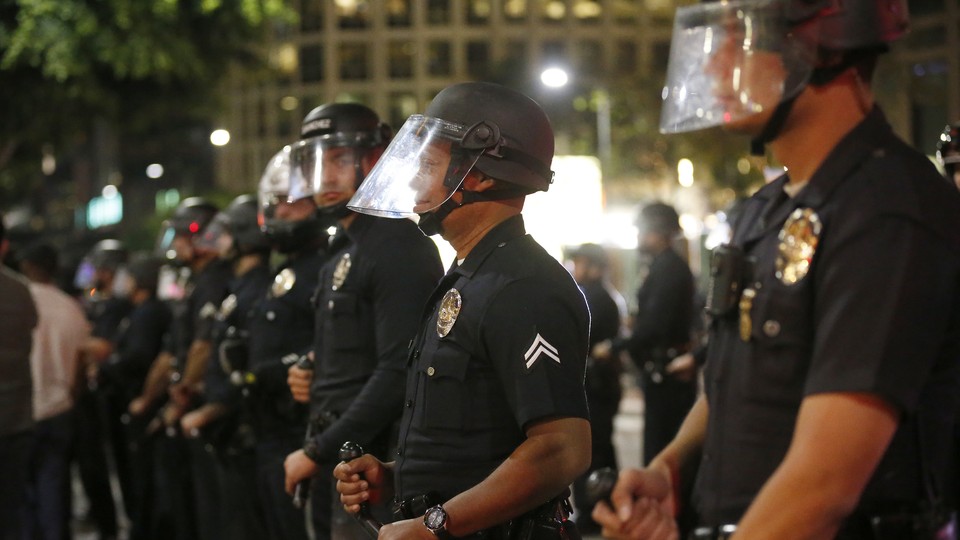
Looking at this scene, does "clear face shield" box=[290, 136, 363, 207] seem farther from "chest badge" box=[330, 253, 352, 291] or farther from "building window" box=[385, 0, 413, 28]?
"building window" box=[385, 0, 413, 28]

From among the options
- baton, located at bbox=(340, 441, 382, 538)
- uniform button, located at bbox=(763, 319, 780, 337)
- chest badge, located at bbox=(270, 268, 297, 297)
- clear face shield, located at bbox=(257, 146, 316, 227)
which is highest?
clear face shield, located at bbox=(257, 146, 316, 227)

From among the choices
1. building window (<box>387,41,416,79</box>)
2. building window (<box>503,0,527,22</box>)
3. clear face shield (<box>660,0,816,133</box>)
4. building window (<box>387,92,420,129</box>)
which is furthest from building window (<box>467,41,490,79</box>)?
clear face shield (<box>660,0,816,133</box>)

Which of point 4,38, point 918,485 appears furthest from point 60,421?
point 4,38

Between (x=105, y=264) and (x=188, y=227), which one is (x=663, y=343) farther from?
(x=105, y=264)

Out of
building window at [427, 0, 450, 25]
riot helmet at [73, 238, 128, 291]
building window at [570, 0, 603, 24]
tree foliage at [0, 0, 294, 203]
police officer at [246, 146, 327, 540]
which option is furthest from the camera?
building window at [427, 0, 450, 25]

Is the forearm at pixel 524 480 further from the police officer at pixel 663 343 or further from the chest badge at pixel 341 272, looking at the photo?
the police officer at pixel 663 343

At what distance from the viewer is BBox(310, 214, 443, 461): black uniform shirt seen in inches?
194

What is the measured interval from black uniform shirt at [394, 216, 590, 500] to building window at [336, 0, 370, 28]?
7078cm

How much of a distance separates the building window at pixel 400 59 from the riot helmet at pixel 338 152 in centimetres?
6808

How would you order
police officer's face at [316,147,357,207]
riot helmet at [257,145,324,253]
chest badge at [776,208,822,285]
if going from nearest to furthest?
chest badge at [776,208,822,285] → police officer's face at [316,147,357,207] → riot helmet at [257,145,324,253]

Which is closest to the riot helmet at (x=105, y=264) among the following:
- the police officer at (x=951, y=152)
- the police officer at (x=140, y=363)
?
the police officer at (x=140, y=363)

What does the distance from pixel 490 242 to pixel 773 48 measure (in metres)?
1.46

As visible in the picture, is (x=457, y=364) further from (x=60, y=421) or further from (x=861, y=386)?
(x=60, y=421)

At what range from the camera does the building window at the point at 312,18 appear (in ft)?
239
